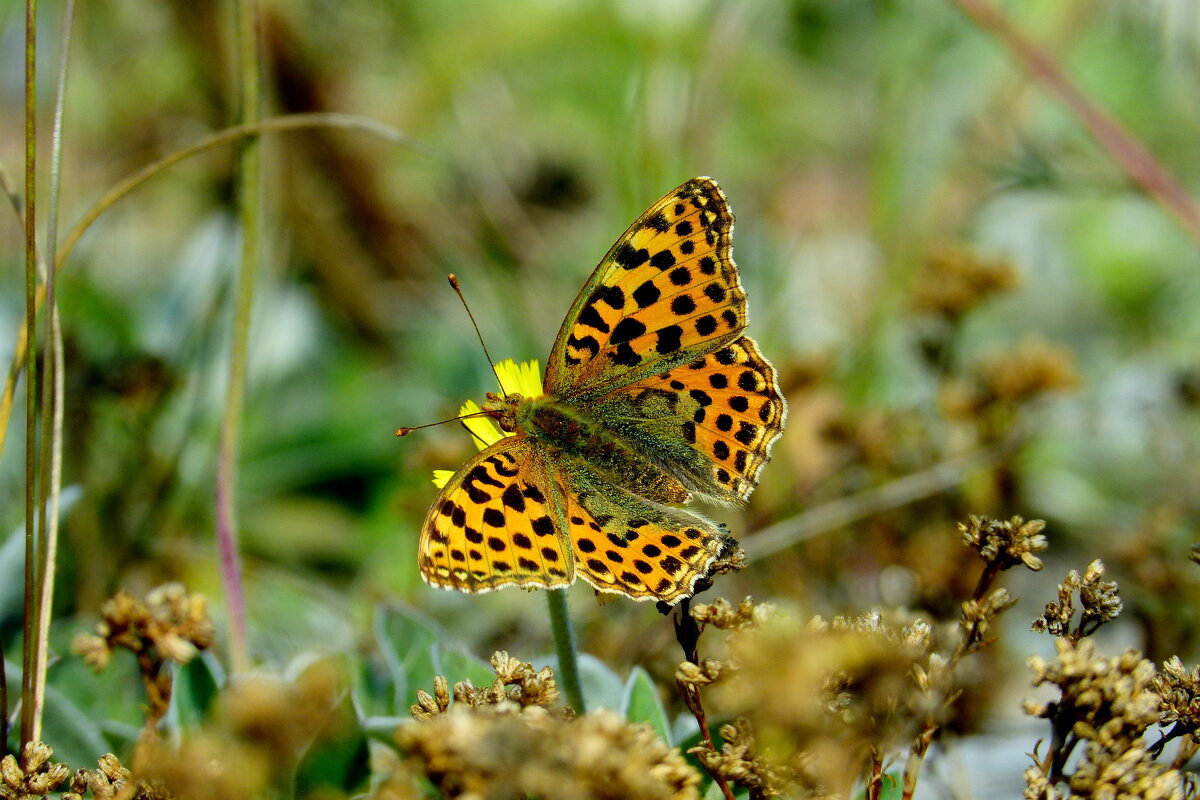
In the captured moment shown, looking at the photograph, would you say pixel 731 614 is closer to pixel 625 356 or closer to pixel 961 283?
pixel 625 356

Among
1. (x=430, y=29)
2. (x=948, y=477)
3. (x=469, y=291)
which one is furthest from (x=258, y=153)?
(x=430, y=29)

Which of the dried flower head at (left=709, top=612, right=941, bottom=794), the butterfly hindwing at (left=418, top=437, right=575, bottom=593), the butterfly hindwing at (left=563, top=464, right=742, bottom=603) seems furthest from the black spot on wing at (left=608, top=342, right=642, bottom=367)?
the dried flower head at (left=709, top=612, right=941, bottom=794)

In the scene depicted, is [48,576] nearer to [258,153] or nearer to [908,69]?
[258,153]

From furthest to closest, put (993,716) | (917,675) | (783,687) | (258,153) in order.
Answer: (993,716) < (258,153) < (917,675) < (783,687)

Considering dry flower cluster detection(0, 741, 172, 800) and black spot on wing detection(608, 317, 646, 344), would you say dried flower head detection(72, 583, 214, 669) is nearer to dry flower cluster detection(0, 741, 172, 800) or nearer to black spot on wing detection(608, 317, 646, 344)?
dry flower cluster detection(0, 741, 172, 800)

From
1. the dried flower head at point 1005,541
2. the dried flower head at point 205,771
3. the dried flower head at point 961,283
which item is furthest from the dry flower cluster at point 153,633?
the dried flower head at point 961,283

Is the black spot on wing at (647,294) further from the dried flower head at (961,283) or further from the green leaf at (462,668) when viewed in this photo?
the dried flower head at (961,283)

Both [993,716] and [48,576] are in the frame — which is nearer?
[48,576]
